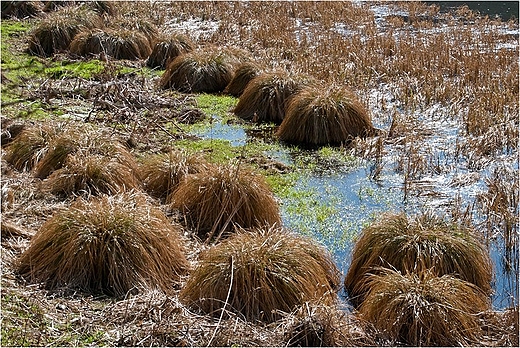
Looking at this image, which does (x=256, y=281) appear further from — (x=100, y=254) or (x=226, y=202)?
(x=226, y=202)

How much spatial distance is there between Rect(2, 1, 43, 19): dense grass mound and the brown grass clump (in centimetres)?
951

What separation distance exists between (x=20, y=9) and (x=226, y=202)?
49.5ft

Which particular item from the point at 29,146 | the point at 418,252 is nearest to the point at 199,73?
the point at 29,146

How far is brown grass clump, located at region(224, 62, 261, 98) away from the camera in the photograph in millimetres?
12359

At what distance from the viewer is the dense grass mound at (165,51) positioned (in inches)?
558

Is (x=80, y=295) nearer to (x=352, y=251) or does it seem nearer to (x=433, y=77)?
(x=352, y=251)

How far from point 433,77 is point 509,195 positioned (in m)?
5.31

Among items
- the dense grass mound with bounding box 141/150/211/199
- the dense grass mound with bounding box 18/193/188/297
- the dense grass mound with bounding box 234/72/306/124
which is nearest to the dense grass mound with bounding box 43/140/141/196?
the dense grass mound with bounding box 141/150/211/199

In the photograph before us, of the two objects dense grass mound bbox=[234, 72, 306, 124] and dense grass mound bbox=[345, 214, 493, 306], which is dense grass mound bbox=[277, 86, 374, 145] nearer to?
dense grass mound bbox=[234, 72, 306, 124]

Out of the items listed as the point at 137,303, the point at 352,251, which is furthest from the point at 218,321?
the point at 352,251

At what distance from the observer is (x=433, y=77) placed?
40.8 ft

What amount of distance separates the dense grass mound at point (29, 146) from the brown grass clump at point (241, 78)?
13.9 feet

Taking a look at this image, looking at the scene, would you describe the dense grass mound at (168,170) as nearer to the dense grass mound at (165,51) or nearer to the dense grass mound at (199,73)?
the dense grass mound at (199,73)

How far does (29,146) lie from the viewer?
28.3 ft
